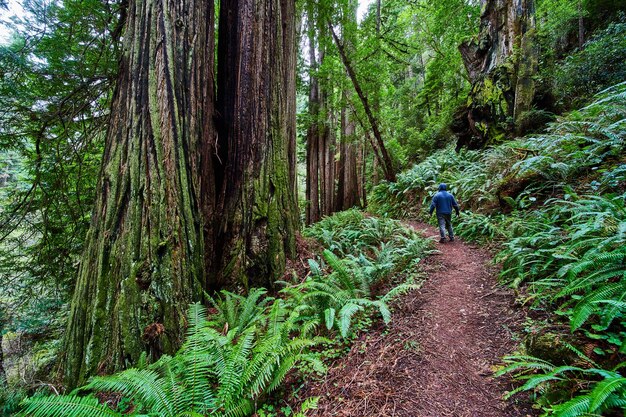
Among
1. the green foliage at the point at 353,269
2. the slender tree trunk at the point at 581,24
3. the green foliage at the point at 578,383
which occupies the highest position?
the slender tree trunk at the point at 581,24

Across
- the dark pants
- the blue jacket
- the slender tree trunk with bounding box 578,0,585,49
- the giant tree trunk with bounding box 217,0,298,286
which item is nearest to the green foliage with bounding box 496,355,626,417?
the giant tree trunk with bounding box 217,0,298,286

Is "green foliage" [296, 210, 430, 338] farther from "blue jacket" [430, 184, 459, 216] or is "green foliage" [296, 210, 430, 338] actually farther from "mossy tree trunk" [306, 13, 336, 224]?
"mossy tree trunk" [306, 13, 336, 224]

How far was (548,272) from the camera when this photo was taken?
2.99 meters

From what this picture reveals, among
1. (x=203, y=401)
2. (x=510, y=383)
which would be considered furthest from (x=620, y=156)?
(x=203, y=401)

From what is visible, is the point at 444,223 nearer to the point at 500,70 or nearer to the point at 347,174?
the point at 500,70

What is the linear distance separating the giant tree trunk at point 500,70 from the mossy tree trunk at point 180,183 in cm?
738

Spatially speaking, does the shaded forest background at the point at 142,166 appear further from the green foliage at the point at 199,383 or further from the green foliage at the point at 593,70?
the green foliage at the point at 199,383

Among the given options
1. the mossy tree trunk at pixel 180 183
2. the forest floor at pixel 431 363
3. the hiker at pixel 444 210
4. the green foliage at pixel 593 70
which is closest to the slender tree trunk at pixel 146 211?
the mossy tree trunk at pixel 180 183

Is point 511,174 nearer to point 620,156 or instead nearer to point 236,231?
→ point 620,156

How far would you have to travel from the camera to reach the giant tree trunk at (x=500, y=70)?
7.83 meters

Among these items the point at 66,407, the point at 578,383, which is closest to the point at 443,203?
the point at 578,383

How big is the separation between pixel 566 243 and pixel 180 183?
178 inches

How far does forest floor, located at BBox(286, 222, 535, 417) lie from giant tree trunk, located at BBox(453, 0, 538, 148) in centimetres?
722

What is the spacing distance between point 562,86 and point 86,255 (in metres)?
11.2
